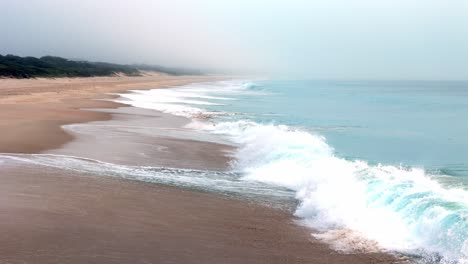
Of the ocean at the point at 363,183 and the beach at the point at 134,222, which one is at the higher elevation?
the ocean at the point at 363,183

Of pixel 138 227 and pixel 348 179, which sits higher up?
pixel 348 179

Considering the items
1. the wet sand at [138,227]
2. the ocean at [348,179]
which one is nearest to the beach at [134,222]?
the wet sand at [138,227]

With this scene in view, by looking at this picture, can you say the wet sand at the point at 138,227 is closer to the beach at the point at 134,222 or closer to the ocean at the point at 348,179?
the beach at the point at 134,222

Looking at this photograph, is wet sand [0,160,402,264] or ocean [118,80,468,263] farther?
ocean [118,80,468,263]

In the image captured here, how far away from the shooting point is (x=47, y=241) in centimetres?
809

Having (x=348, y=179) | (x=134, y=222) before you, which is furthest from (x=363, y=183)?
(x=134, y=222)

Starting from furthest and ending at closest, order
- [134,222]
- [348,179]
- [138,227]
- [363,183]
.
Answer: [348,179] → [363,183] → [134,222] → [138,227]

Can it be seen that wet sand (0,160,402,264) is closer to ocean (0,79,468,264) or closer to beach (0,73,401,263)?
beach (0,73,401,263)

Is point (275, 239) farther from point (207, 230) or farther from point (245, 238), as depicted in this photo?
point (207, 230)

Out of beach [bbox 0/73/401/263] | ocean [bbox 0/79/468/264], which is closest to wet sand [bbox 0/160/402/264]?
beach [bbox 0/73/401/263]

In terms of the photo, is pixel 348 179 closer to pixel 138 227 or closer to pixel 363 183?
pixel 363 183

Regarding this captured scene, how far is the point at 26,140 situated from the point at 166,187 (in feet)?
26.0

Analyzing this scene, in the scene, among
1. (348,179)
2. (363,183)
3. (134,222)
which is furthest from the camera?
(348,179)

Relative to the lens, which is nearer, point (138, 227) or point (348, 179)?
point (138, 227)
